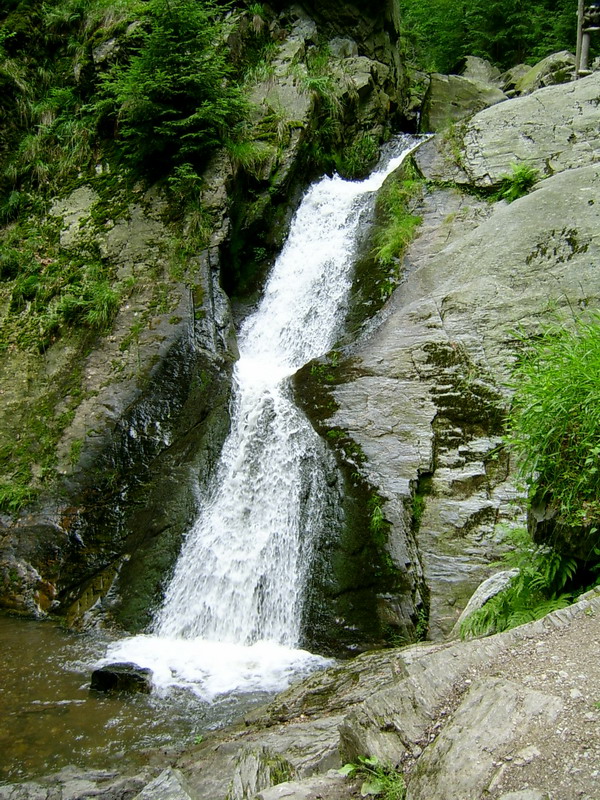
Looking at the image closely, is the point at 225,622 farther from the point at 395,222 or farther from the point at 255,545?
the point at 395,222

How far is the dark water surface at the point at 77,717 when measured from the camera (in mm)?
4785

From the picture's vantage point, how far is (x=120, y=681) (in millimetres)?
5688

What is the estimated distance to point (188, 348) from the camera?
30.4 feet

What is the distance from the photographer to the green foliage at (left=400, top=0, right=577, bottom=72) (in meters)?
21.0

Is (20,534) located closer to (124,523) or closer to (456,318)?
(124,523)

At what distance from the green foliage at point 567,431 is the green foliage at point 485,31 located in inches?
841

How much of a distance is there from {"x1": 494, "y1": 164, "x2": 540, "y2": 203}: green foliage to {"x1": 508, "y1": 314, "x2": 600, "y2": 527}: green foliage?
658cm

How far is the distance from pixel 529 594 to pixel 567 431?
1091 millimetres

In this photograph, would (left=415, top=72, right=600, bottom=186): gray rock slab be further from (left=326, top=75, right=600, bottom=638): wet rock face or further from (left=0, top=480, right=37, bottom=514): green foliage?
(left=0, top=480, right=37, bottom=514): green foliage

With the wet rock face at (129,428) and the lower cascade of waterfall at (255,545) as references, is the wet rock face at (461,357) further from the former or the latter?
the wet rock face at (129,428)

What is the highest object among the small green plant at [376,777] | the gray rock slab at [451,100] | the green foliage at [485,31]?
the green foliage at [485,31]

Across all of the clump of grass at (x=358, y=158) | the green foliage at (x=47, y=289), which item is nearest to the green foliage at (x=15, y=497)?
the green foliage at (x=47, y=289)

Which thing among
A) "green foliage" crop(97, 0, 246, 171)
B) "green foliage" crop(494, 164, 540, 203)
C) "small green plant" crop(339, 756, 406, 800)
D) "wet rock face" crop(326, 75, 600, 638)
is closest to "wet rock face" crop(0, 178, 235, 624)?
"green foliage" crop(97, 0, 246, 171)

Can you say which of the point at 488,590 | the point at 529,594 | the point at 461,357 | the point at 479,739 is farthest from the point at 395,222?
the point at 479,739
